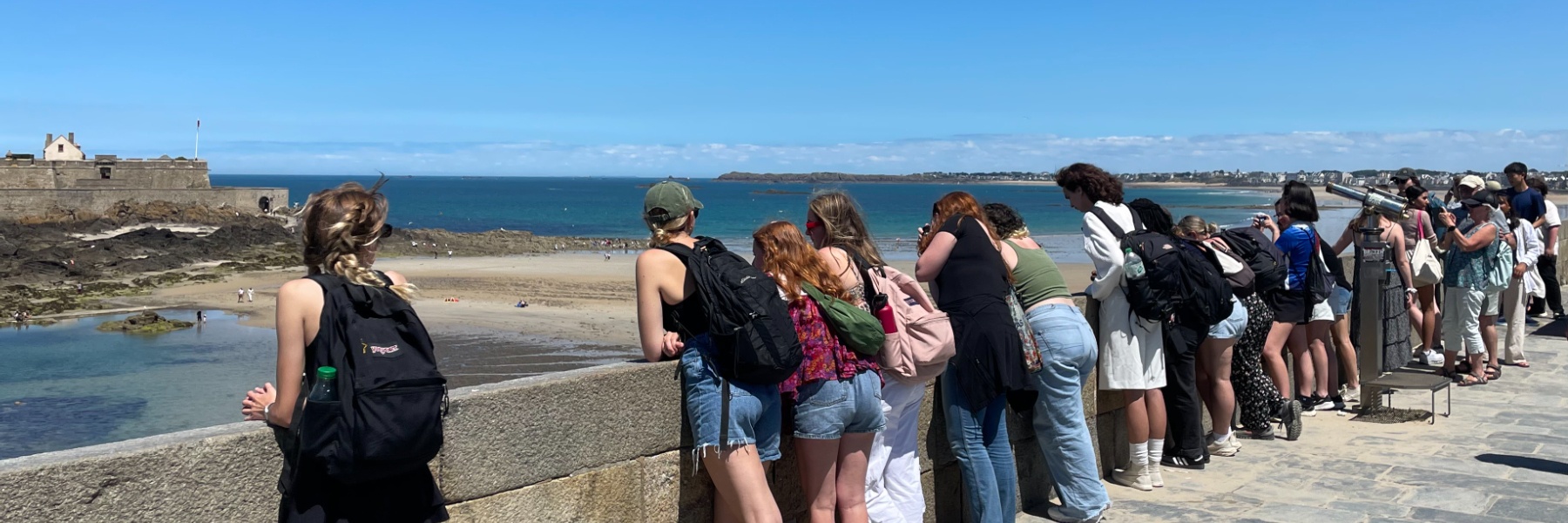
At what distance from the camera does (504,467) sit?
3189mm

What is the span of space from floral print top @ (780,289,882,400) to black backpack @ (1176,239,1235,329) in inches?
84.5

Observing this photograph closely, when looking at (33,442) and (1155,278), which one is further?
(33,442)

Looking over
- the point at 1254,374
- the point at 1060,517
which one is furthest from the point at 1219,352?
the point at 1060,517

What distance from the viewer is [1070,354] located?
4469 mm

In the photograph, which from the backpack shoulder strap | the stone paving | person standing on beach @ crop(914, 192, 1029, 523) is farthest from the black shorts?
person standing on beach @ crop(914, 192, 1029, 523)

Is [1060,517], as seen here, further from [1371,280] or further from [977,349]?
[1371,280]

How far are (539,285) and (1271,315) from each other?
2730cm

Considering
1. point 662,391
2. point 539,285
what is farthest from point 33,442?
point 539,285

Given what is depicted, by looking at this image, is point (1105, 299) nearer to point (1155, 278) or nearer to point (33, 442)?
point (1155, 278)

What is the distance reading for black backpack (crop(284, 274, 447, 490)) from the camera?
237cm

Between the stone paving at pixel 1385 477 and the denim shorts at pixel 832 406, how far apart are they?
5.22ft

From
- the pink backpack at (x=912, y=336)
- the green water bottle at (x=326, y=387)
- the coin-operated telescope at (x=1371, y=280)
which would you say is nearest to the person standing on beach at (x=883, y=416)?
the pink backpack at (x=912, y=336)

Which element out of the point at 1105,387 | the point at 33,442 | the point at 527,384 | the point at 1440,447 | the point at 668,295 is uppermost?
the point at 668,295

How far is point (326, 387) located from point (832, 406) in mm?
1618
